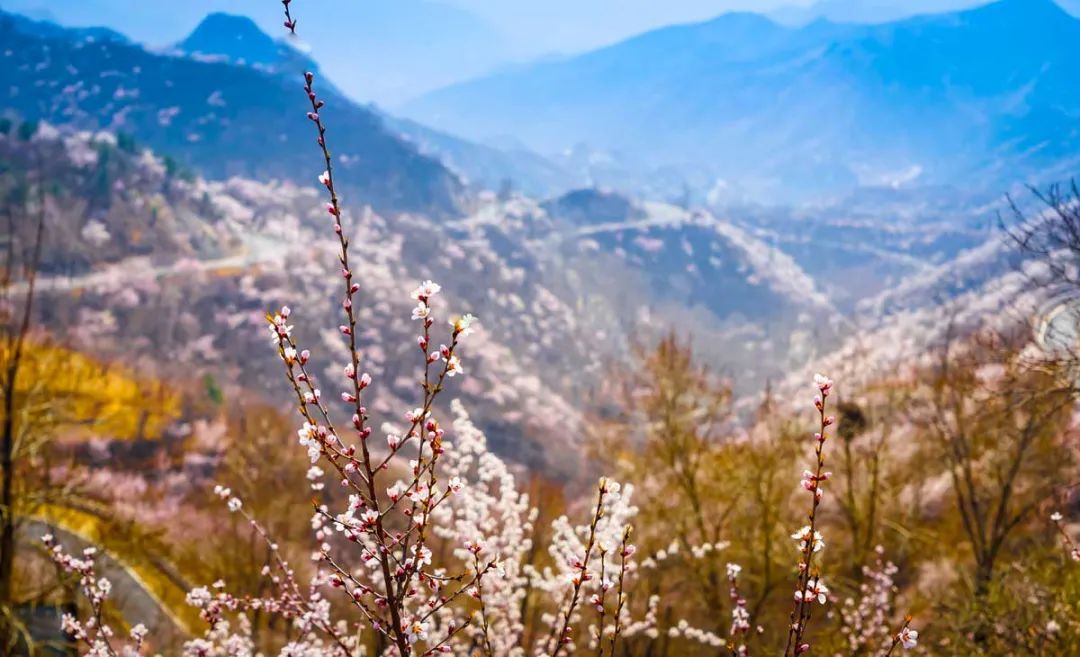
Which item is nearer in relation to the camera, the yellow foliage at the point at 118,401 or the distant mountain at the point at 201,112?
the yellow foliage at the point at 118,401

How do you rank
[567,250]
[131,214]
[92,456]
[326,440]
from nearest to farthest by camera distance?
[326,440]
[92,456]
[131,214]
[567,250]

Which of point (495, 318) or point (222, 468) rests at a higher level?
point (495, 318)

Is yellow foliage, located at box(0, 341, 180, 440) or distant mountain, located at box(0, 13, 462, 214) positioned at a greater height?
distant mountain, located at box(0, 13, 462, 214)

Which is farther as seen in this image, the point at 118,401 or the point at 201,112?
the point at 201,112

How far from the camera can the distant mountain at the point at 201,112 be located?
514 ft

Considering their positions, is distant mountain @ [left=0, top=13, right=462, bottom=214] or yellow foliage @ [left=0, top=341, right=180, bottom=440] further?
distant mountain @ [left=0, top=13, right=462, bottom=214]

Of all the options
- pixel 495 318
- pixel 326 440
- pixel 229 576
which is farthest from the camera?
pixel 495 318

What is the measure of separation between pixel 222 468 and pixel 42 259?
47.4m

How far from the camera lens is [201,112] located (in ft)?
547

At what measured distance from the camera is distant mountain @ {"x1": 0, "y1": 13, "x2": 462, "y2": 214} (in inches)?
6166

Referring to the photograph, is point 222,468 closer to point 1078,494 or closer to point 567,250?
point 1078,494

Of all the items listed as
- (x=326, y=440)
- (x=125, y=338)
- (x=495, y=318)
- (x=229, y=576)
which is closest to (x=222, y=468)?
(x=229, y=576)

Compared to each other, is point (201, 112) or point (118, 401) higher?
point (201, 112)

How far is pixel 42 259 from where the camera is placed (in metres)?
68.3
